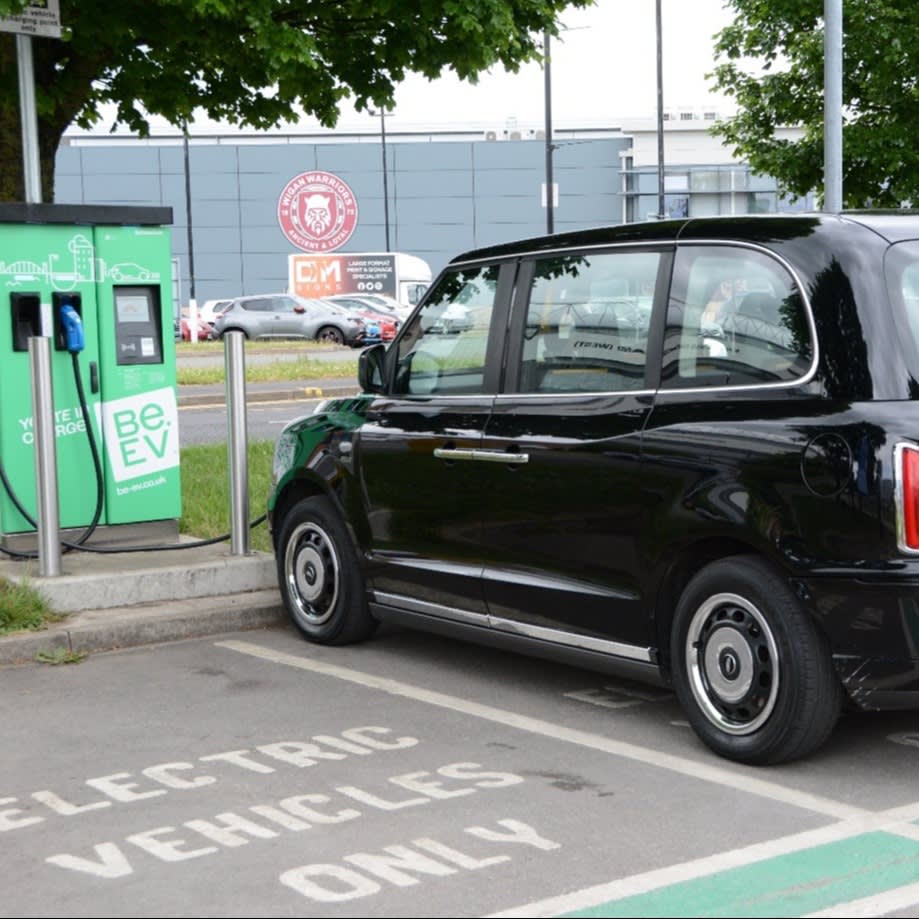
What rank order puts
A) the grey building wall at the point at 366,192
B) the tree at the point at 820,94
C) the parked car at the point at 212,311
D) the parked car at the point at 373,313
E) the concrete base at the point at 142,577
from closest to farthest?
1. the concrete base at the point at 142,577
2. the tree at the point at 820,94
3. the parked car at the point at 373,313
4. the parked car at the point at 212,311
5. the grey building wall at the point at 366,192

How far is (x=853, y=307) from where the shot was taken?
5168mm

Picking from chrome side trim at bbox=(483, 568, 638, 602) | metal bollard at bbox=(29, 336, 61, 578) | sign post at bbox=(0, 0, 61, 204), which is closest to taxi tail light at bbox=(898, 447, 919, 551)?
chrome side trim at bbox=(483, 568, 638, 602)

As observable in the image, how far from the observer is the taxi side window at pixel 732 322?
17.4 ft

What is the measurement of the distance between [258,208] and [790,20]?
5314 cm

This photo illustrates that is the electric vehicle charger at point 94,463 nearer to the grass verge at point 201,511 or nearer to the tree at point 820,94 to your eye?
the grass verge at point 201,511

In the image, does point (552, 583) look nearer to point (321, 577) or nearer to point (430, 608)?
point (430, 608)

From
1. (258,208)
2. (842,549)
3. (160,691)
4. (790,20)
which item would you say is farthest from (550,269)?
(258,208)

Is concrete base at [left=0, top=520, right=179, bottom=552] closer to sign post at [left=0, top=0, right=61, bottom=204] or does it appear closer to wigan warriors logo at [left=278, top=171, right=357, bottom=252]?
sign post at [left=0, top=0, right=61, bottom=204]

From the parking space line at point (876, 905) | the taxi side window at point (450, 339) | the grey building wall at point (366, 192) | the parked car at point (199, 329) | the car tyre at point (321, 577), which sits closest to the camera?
the parking space line at point (876, 905)

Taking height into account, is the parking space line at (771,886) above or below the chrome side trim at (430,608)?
below

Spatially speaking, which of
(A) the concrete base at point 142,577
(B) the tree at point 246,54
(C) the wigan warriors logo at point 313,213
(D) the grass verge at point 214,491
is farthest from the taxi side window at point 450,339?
(C) the wigan warriors logo at point 313,213

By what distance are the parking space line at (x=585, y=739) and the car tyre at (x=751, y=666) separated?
0.44 ft

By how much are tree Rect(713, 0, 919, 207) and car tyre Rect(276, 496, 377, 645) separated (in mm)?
12099

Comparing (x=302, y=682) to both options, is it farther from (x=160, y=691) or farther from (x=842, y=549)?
(x=842, y=549)
